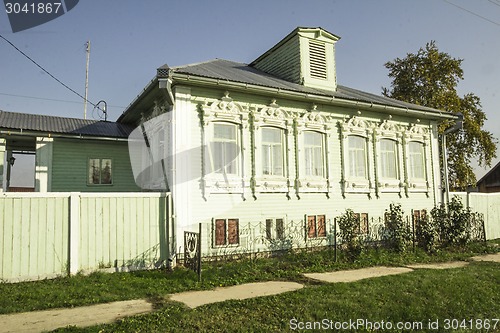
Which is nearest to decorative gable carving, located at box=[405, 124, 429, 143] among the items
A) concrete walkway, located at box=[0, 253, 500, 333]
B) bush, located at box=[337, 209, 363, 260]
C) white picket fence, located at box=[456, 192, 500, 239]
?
white picket fence, located at box=[456, 192, 500, 239]

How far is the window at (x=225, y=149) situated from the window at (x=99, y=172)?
5.62 m

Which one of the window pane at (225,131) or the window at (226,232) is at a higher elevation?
the window pane at (225,131)

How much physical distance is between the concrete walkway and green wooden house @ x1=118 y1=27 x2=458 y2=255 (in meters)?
2.77

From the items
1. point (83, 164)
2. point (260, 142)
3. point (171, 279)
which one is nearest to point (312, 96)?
point (260, 142)

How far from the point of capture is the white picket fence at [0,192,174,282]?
7.51 meters

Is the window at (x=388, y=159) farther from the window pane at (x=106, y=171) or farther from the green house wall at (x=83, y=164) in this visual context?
the window pane at (x=106, y=171)

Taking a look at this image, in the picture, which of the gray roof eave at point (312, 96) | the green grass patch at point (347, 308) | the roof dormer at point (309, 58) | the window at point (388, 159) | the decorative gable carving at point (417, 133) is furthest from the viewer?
the decorative gable carving at point (417, 133)

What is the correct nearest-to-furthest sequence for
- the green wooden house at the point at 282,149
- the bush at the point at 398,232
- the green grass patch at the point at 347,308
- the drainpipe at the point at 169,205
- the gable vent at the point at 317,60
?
the green grass patch at the point at 347,308
the drainpipe at the point at 169,205
the green wooden house at the point at 282,149
the bush at the point at 398,232
the gable vent at the point at 317,60

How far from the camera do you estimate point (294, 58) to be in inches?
566

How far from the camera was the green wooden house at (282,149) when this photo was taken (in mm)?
10047

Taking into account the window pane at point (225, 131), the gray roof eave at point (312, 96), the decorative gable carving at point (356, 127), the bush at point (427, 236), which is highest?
the gray roof eave at point (312, 96)

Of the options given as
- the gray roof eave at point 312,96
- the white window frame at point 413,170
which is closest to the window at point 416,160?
the white window frame at point 413,170

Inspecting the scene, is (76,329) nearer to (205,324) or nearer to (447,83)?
(205,324)

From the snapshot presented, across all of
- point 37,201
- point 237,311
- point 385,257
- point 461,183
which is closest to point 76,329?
point 237,311
